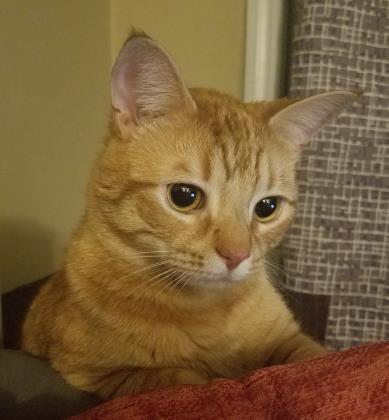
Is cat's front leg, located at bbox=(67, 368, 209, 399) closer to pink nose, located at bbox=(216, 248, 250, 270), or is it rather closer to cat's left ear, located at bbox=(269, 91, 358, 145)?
pink nose, located at bbox=(216, 248, 250, 270)

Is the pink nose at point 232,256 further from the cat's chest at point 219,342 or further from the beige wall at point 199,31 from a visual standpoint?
the beige wall at point 199,31

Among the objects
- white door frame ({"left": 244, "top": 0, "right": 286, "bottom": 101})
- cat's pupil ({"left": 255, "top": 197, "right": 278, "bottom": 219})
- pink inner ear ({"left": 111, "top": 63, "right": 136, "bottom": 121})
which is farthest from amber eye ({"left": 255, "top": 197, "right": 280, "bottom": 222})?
white door frame ({"left": 244, "top": 0, "right": 286, "bottom": 101})

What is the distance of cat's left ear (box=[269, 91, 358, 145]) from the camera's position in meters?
0.95

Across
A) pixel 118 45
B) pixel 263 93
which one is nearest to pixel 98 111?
pixel 118 45

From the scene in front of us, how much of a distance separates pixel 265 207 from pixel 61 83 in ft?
3.26

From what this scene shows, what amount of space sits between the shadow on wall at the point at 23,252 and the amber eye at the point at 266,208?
2.82 feet

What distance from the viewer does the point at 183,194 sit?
32.5 inches

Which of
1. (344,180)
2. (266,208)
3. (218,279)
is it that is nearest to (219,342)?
(218,279)

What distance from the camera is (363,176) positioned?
1561 mm

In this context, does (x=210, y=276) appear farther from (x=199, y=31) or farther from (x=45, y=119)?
(x=199, y=31)

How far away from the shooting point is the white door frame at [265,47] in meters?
1.63

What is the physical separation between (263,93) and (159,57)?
96 cm

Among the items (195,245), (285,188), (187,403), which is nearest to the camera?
(187,403)

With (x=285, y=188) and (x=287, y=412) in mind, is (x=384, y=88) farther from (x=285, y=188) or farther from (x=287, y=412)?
(x=287, y=412)
